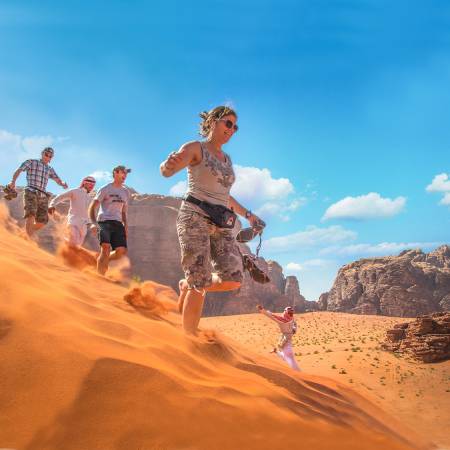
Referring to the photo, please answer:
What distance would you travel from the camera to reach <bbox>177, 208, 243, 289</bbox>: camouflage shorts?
11.4 feet

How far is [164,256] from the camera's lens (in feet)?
148

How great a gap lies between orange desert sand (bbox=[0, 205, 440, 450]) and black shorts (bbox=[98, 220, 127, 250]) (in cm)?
303

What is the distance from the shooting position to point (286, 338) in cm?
896

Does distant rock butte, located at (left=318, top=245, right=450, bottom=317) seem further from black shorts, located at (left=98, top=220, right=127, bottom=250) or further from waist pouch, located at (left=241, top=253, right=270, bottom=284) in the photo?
waist pouch, located at (left=241, top=253, right=270, bottom=284)

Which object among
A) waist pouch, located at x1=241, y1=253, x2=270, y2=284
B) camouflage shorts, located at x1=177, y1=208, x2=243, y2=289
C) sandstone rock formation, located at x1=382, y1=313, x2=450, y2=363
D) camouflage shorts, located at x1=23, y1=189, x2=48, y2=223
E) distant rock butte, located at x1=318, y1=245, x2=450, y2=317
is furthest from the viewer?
distant rock butte, located at x1=318, y1=245, x2=450, y2=317

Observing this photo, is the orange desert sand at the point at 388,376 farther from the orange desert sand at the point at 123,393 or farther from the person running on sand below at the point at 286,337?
the orange desert sand at the point at 123,393

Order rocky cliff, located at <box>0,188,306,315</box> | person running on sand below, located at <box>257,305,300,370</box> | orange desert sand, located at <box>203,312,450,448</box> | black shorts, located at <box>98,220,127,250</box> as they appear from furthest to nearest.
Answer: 1. rocky cliff, located at <box>0,188,306,315</box>
2. orange desert sand, located at <box>203,312,450,448</box>
3. person running on sand below, located at <box>257,305,300,370</box>
4. black shorts, located at <box>98,220,127,250</box>

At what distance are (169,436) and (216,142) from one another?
2.60 meters

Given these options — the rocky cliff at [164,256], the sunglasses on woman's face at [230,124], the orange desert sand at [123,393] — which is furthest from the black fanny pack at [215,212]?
the rocky cliff at [164,256]

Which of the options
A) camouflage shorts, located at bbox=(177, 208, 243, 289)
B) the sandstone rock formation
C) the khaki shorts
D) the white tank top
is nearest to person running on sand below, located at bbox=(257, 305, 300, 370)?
the khaki shorts

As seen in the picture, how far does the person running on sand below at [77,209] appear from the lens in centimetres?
789

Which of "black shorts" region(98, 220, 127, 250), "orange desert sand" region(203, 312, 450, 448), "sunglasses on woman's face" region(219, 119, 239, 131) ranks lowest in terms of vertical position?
"orange desert sand" region(203, 312, 450, 448)

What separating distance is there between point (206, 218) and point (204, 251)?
279 mm

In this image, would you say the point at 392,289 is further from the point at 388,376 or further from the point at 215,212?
the point at 215,212
